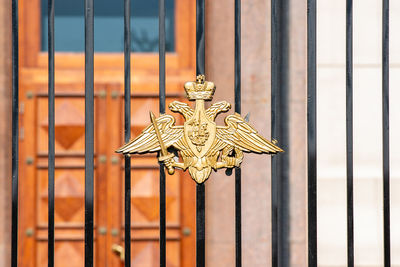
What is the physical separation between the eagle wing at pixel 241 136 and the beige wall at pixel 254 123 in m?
1.39

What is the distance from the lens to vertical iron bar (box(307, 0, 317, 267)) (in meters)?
2.75

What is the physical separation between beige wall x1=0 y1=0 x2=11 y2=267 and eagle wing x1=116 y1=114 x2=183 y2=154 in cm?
184

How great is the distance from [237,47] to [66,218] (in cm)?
250

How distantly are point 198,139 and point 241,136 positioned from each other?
19 cm

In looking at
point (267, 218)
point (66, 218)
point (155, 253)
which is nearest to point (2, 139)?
point (66, 218)

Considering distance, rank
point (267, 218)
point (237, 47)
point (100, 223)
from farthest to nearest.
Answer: point (100, 223), point (267, 218), point (237, 47)

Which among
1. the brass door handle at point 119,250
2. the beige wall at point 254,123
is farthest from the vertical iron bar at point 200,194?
the brass door handle at point 119,250

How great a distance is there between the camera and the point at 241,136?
2.55 meters

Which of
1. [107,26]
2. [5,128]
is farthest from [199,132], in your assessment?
[107,26]

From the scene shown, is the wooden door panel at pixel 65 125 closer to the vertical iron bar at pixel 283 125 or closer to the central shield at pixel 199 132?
the vertical iron bar at pixel 283 125

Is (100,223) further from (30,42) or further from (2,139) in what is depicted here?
(30,42)

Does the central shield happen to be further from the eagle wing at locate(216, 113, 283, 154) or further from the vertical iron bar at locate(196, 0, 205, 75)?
the vertical iron bar at locate(196, 0, 205, 75)

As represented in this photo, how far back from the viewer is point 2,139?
13.2 ft
